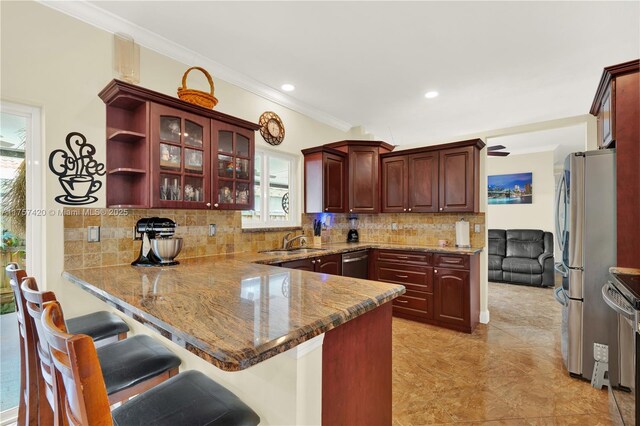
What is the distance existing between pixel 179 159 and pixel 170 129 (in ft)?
0.76

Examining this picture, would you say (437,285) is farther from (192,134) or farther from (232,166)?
(192,134)

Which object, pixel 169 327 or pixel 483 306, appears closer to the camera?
pixel 169 327

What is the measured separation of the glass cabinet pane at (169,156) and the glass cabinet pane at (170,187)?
0.07 meters

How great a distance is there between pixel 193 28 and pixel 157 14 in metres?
0.26

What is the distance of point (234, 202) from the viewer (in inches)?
111

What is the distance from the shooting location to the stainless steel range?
4.91 ft

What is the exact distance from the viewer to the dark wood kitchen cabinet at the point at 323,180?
398 centimetres

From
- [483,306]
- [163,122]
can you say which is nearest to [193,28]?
[163,122]

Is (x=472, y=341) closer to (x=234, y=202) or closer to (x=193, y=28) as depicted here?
(x=234, y=202)

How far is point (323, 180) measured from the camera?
3967 mm

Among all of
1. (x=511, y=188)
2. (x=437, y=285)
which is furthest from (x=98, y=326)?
(x=511, y=188)

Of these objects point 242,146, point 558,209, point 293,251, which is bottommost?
point 293,251

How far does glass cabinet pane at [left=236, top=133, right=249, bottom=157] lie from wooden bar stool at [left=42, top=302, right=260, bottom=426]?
80.2 inches

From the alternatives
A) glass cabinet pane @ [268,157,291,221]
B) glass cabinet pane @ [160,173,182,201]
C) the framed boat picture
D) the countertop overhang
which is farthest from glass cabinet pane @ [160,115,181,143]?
the framed boat picture
